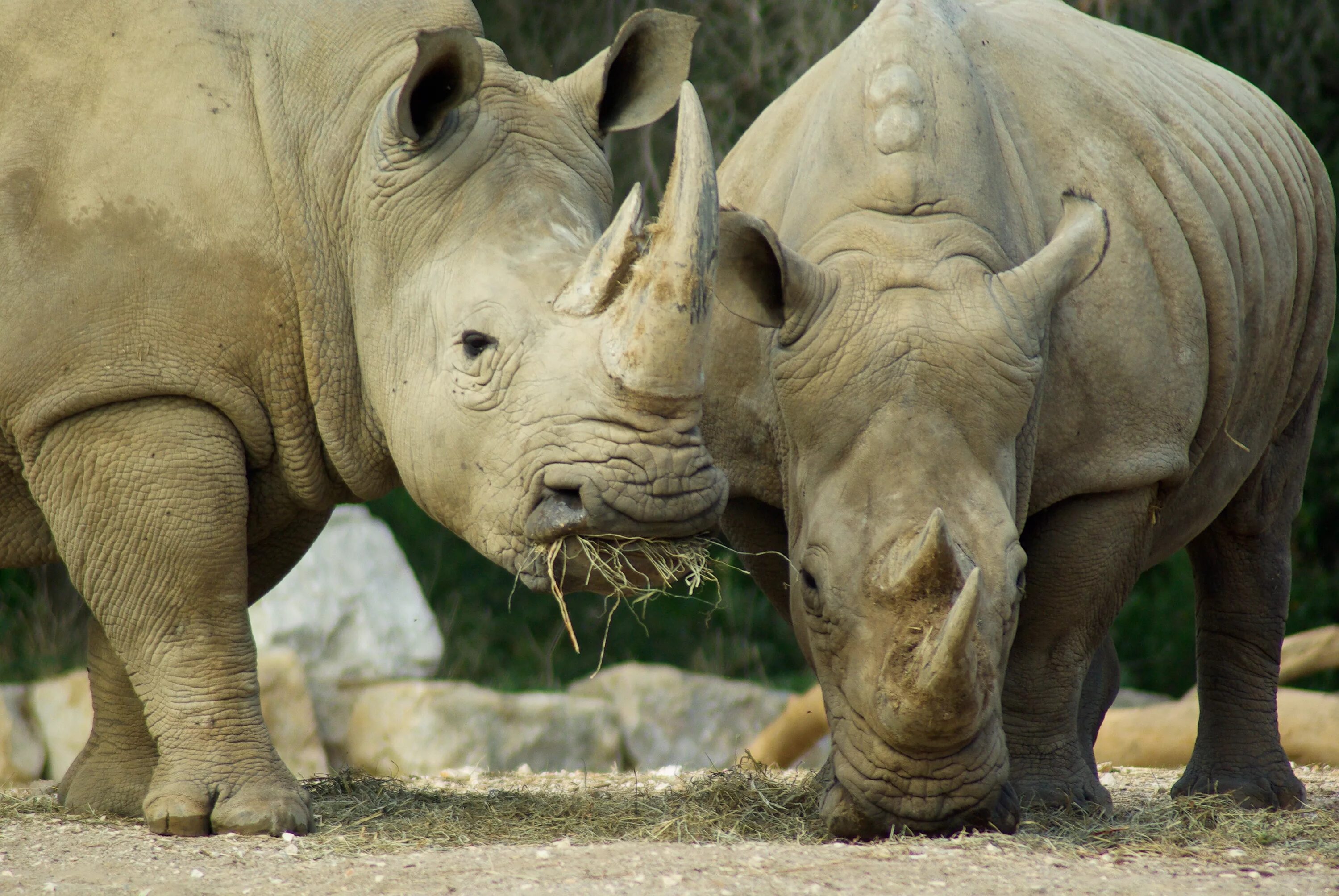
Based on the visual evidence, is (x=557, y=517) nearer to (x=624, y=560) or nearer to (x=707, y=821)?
(x=624, y=560)

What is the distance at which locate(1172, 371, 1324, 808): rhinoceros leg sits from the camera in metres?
7.07

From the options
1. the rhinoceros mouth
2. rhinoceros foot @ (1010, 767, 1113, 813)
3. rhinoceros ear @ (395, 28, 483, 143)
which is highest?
rhinoceros ear @ (395, 28, 483, 143)

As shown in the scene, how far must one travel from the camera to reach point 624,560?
5.04m

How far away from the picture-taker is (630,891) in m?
4.20

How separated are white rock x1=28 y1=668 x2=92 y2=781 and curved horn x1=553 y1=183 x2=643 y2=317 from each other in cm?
514

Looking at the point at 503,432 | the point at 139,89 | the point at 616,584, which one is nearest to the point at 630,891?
the point at 616,584

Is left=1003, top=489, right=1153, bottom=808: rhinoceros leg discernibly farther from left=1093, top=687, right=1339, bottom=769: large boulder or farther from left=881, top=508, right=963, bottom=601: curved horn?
left=1093, top=687, right=1339, bottom=769: large boulder

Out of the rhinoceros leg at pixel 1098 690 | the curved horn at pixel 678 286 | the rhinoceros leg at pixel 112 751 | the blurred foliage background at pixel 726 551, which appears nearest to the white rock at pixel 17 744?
the blurred foliage background at pixel 726 551

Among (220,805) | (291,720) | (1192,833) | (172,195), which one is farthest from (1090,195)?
(291,720)

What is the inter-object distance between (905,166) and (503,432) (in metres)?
1.53

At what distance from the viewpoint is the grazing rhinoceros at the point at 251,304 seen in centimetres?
528

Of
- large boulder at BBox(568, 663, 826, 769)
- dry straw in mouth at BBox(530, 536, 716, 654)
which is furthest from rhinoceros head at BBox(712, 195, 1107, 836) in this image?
large boulder at BBox(568, 663, 826, 769)

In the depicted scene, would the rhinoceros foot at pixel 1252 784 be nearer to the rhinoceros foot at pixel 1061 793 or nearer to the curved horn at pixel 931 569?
the rhinoceros foot at pixel 1061 793

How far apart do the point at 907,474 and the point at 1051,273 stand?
31.5 inches
